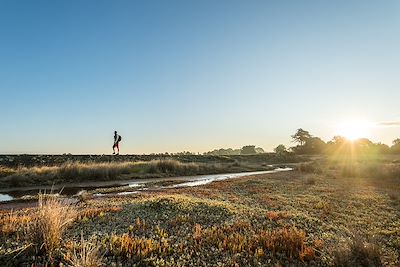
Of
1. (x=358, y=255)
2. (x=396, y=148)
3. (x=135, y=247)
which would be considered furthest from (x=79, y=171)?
(x=396, y=148)

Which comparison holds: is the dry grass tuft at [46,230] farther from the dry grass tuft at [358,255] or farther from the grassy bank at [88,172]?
the grassy bank at [88,172]

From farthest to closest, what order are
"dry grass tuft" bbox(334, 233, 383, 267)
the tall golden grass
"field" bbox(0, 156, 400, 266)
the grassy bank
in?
the tall golden grass, the grassy bank, "dry grass tuft" bbox(334, 233, 383, 267), "field" bbox(0, 156, 400, 266)

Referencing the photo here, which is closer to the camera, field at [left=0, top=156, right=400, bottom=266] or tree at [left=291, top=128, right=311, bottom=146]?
field at [left=0, top=156, right=400, bottom=266]

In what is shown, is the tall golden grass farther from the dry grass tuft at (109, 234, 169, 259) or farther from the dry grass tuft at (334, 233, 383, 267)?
the dry grass tuft at (334, 233, 383, 267)

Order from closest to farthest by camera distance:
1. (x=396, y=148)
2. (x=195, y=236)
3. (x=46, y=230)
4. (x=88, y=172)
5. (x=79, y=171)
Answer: (x=46, y=230) < (x=195, y=236) < (x=79, y=171) < (x=88, y=172) < (x=396, y=148)

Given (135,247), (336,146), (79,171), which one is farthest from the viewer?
(336,146)

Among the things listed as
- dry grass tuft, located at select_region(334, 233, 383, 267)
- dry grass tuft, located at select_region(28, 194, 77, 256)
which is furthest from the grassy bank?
dry grass tuft, located at select_region(334, 233, 383, 267)

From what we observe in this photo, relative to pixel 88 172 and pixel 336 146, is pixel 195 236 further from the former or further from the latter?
pixel 336 146

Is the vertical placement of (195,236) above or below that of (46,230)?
below

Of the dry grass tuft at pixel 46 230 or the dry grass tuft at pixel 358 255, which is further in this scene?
the dry grass tuft at pixel 358 255

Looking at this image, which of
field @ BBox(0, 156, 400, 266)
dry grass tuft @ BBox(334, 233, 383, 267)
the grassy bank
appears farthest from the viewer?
the grassy bank

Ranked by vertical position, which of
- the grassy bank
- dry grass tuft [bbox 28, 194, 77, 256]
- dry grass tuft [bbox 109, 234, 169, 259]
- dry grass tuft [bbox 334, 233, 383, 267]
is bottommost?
dry grass tuft [bbox 334, 233, 383, 267]

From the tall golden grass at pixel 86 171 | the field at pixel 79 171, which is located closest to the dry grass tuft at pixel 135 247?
the field at pixel 79 171

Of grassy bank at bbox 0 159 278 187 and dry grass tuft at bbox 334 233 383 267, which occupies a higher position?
grassy bank at bbox 0 159 278 187
